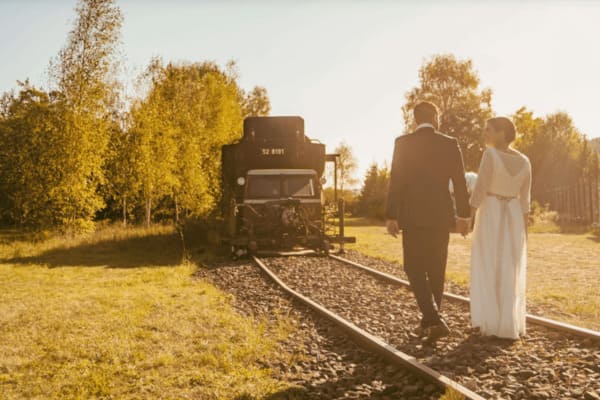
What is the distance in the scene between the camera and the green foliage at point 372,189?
50.6m

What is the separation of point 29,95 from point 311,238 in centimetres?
4085

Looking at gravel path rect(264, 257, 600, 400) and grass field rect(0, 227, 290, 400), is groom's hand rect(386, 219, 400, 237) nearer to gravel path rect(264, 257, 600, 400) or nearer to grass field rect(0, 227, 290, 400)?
gravel path rect(264, 257, 600, 400)

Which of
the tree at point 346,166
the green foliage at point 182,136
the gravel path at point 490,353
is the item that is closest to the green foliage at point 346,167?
the tree at point 346,166

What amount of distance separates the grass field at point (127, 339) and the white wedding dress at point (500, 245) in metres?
2.26

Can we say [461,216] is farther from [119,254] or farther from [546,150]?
[546,150]

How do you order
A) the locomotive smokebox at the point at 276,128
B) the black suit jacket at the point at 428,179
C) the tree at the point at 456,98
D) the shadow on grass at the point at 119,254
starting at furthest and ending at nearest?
the tree at the point at 456,98
the locomotive smokebox at the point at 276,128
the shadow on grass at the point at 119,254
the black suit jacket at the point at 428,179

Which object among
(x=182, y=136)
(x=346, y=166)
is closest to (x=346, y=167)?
(x=346, y=166)

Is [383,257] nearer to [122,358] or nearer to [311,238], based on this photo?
[311,238]

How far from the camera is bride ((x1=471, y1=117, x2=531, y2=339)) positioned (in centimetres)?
546

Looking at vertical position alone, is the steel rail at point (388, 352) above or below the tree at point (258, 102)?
below

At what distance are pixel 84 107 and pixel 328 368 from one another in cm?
1933

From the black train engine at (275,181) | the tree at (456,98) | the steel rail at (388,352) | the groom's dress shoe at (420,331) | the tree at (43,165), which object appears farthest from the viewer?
the tree at (456,98)

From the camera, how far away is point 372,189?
5397 centimetres

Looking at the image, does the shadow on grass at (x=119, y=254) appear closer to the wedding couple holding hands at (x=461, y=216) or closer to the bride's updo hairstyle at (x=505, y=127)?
the wedding couple holding hands at (x=461, y=216)
